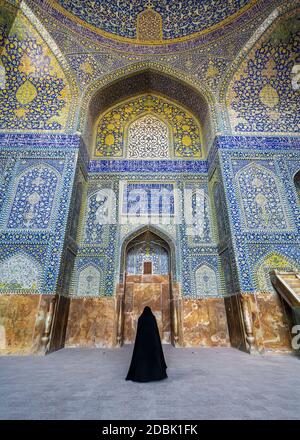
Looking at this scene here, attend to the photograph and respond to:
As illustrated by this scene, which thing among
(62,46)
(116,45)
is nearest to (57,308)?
(62,46)

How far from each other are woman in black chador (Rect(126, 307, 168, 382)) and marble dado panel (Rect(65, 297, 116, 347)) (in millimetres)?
2646

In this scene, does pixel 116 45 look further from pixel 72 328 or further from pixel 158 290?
pixel 72 328

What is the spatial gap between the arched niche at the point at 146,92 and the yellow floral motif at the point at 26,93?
1.35m

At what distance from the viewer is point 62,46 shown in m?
6.39

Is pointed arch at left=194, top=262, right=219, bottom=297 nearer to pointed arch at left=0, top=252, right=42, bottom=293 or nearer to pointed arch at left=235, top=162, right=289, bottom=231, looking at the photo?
pointed arch at left=235, top=162, right=289, bottom=231

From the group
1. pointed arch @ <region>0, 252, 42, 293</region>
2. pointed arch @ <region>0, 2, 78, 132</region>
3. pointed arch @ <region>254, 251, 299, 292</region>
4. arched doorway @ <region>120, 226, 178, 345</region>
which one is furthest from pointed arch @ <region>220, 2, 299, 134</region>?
pointed arch @ <region>0, 252, 42, 293</region>

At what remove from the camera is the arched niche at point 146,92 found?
6539 millimetres

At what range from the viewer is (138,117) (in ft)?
24.4

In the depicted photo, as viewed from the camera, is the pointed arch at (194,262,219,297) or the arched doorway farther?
the arched doorway

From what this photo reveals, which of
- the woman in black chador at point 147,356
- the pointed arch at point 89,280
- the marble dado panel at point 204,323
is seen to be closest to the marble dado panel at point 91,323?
the pointed arch at point 89,280

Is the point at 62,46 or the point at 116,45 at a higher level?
the point at 116,45

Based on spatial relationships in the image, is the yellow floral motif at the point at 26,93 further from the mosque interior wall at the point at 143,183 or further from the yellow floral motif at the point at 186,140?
the yellow floral motif at the point at 186,140

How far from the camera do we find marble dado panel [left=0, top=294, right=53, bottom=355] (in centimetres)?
405
